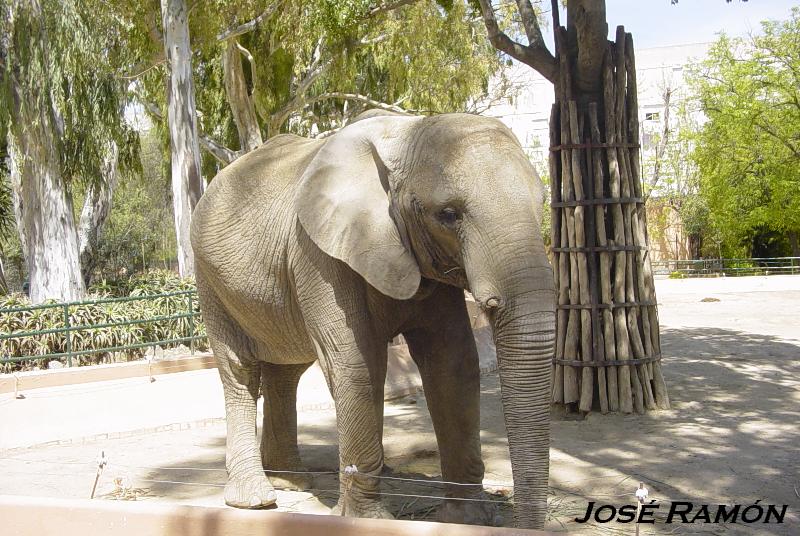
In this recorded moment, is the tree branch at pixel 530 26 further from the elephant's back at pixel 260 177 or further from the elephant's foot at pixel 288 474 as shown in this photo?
the elephant's foot at pixel 288 474

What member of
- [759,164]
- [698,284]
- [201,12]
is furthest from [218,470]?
[759,164]

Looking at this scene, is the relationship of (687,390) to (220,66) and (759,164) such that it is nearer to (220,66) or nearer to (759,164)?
(220,66)

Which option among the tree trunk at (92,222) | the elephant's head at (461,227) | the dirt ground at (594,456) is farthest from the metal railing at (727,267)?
the elephant's head at (461,227)

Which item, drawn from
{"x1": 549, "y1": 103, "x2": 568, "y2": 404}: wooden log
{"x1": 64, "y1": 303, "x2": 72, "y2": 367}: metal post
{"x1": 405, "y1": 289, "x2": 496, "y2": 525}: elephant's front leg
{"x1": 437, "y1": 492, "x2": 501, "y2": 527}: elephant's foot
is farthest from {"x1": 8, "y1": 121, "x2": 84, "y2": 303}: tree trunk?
{"x1": 437, "y1": 492, "x2": 501, "y2": 527}: elephant's foot

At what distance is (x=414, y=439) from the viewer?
8.18 metres

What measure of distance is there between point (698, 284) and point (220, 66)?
15.7m

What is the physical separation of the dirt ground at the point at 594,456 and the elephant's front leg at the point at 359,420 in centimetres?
50

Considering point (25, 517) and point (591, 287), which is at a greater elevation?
point (591, 287)

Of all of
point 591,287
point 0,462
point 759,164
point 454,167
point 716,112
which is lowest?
point 0,462

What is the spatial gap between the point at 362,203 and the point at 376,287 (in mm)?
500

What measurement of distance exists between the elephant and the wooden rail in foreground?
526 mm

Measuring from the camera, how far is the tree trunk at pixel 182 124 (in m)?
17.4

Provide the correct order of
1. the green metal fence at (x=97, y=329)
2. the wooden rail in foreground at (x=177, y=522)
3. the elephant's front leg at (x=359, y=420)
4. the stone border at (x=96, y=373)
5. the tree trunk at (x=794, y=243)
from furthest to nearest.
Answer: the tree trunk at (x=794, y=243) < the green metal fence at (x=97, y=329) < the stone border at (x=96, y=373) < the elephant's front leg at (x=359, y=420) < the wooden rail in foreground at (x=177, y=522)

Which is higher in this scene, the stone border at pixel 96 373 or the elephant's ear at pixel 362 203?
the elephant's ear at pixel 362 203
